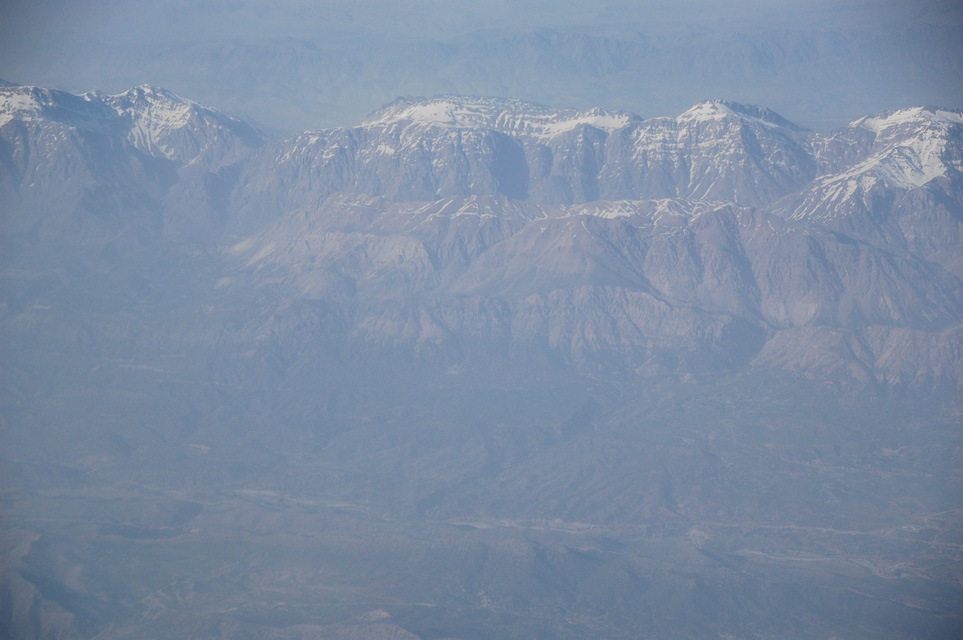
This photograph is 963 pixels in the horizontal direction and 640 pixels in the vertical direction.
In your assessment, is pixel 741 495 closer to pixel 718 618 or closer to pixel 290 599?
pixel 718 618

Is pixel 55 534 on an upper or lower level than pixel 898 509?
lower

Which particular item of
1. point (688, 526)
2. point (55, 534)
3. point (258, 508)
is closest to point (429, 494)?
point (258, 508)

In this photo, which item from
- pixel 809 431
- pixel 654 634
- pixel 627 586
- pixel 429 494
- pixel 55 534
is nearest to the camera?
pixel 654 634

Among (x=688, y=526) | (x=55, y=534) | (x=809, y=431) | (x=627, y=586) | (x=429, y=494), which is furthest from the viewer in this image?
(x=809, y=431)

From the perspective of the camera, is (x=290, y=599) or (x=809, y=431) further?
(x=809, y=431)

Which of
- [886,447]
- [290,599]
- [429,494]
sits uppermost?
[886,447]

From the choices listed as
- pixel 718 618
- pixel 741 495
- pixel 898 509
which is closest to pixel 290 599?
pixel 718 618

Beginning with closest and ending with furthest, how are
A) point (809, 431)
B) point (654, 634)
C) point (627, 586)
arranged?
1. point (654, 634)
2. point (627, 586)
3. point (809, 431)

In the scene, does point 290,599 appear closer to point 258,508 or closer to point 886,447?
point 258,508

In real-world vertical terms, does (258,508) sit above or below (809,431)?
below

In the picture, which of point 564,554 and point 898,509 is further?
point 898,509
